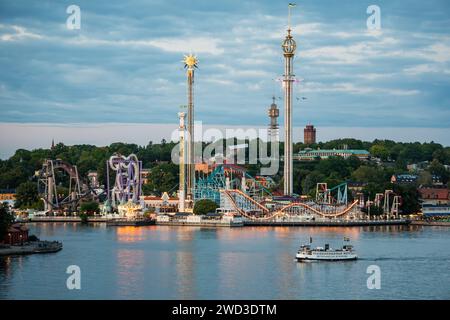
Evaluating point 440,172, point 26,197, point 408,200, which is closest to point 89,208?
point 26,197

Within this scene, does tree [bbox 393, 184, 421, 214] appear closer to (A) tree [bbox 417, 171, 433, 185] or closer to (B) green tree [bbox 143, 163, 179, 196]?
(A) tree [bbox 417, 171, 433, 185]

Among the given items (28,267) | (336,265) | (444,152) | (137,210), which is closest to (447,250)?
(336,265)

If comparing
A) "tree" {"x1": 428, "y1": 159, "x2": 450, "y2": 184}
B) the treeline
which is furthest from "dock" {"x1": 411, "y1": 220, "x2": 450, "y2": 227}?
"tree" {"x1": 428, "y1": 159, "x2": 450, "y2": 184}

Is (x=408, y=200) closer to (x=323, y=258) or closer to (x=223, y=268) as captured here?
(x=323, y=258)

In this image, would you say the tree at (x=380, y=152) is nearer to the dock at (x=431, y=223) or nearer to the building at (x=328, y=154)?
the building at (x=328, y=154)

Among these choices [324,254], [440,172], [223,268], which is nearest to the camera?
[223,268]

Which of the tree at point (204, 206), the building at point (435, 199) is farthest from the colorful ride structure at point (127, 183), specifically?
the building at point (435, 199)

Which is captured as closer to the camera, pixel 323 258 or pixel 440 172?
pixel 323 258
